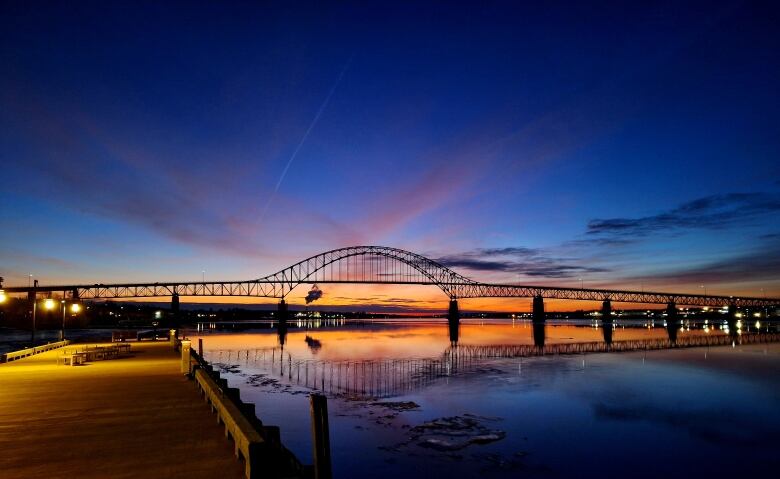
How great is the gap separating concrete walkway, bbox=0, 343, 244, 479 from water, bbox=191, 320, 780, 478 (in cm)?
461

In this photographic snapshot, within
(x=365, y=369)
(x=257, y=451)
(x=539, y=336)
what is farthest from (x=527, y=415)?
(x=539, y=336)

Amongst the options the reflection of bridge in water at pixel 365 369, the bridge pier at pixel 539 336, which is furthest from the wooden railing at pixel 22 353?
the bridge pier at pixel 539 336

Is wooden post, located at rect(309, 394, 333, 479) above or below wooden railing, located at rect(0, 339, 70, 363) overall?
above

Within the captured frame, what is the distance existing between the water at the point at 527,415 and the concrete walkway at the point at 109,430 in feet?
15.1

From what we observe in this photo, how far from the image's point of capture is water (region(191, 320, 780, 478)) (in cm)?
1549

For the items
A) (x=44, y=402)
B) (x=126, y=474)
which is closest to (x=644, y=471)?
(x=126, y=474)

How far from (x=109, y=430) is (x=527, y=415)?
1662 centimetres

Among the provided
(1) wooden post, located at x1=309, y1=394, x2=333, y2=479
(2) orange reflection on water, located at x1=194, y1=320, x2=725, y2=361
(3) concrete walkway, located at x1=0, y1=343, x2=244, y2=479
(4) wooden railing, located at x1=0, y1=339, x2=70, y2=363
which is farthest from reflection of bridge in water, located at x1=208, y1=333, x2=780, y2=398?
(1) wooden post, located at x1=309, y1=394, x2=333, y2=479

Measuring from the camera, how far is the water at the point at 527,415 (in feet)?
50.8

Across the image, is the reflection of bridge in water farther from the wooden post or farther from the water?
the wooden post

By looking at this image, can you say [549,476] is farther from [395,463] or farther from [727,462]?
[727,462]

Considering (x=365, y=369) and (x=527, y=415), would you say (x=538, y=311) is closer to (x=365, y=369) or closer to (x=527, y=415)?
(x=365, y=369)

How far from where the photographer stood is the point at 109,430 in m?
11.6

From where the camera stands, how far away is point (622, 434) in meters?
19.3
